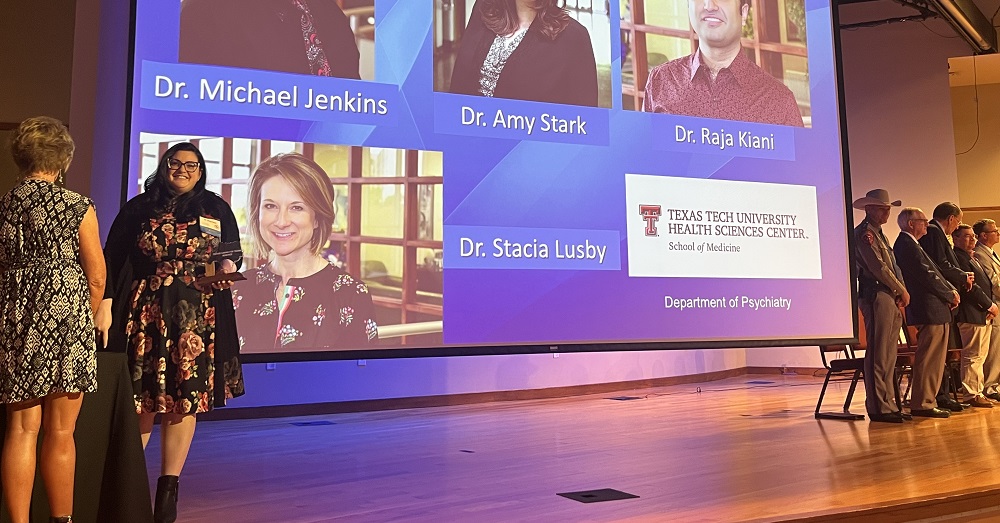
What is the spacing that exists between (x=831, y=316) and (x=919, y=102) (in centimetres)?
594

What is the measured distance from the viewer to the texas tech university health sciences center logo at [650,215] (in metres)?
4.20

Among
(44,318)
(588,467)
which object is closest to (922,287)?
(588,467)

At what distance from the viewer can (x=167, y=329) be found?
2.57 m

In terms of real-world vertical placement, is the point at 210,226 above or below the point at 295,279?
above

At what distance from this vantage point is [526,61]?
4.11m

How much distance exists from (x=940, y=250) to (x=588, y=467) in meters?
3.65

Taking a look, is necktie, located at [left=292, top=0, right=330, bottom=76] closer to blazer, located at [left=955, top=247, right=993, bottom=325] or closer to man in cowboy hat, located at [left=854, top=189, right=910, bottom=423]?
man in cowboy hat, located at [left=854, top=189, right=910, bottom=423]

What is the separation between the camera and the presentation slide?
3.57 m

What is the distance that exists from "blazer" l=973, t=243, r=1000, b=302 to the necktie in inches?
208

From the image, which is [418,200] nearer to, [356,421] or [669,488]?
[669,488]

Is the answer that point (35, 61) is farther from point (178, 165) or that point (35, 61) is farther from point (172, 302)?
point (172, 302)

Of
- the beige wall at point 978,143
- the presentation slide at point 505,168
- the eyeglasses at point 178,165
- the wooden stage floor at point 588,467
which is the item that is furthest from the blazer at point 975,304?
the eyeglasses at point 178,165

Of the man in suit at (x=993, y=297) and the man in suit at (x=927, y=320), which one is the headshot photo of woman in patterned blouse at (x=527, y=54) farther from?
the man in suit at (x=993, y=297)

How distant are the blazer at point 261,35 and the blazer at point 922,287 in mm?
3881
